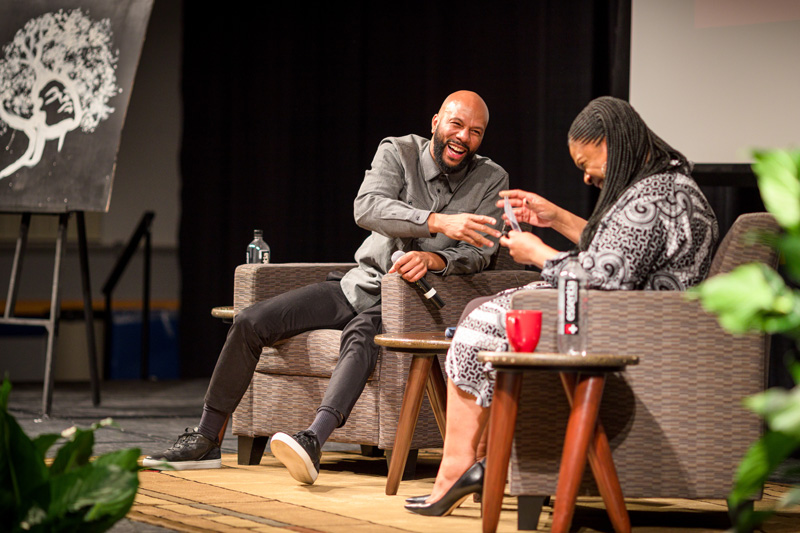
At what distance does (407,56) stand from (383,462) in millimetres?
2726

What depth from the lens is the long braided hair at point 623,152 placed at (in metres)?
2.23

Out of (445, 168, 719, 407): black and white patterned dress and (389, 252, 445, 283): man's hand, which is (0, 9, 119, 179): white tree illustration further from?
(445, 168, 719, 407): black and white patterned dress

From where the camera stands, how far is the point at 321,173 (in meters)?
5.98

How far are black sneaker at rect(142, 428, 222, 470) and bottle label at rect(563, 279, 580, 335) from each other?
136 centimetres

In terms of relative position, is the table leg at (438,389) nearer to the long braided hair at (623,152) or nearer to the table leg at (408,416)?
the table leg at (408,416)

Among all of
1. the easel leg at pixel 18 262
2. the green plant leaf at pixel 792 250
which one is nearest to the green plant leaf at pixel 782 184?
the green plant leaf at pixel 792 250

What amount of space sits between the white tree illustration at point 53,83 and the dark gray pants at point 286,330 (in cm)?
160

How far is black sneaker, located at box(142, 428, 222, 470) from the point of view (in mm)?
2961

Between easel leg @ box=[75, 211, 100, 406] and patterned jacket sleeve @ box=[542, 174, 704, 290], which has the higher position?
patterned jacket sleeve @ box=[542, 174, 704, 290]

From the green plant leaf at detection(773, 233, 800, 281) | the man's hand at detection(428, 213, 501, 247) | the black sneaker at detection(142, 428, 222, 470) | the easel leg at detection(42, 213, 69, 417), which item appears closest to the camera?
the green plant leaf at detection(773, 233, 800, 281)

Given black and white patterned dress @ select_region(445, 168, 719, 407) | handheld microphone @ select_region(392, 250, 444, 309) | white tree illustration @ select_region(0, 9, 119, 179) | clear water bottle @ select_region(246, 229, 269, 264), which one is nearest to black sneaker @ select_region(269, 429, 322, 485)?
handheld microphone @ select_region(392, 250, 444, 309)

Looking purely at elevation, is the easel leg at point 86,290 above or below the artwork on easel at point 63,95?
below

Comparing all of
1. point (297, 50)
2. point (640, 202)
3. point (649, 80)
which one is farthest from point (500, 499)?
point (297, 50)

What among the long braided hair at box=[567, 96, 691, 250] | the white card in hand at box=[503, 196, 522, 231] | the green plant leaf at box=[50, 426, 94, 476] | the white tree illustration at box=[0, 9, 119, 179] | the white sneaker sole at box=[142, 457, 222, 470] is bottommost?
the white sneaker sole at box=[142, 457, 222, 470]
